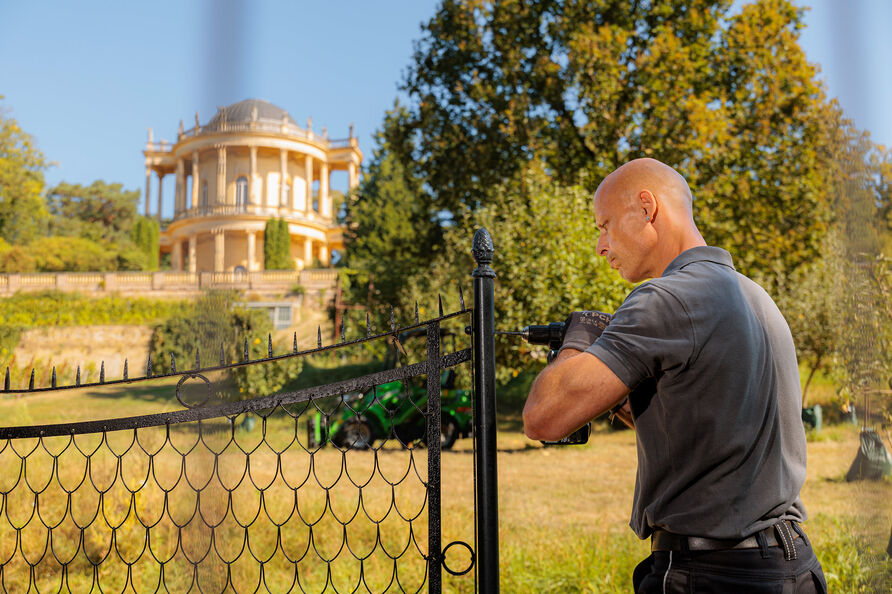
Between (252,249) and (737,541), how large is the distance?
32116mm

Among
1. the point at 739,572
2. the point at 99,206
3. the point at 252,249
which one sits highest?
the point at 99,206

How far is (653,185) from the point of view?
1.33 metres

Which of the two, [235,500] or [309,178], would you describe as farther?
[309,178]

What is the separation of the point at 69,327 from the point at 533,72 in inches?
480

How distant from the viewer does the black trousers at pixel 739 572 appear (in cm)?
117

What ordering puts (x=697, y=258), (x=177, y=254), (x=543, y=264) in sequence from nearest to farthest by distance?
(x=697, y=258)
(x=543, y=264)
(x=177, y=254)

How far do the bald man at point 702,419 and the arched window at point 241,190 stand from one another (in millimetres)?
34308

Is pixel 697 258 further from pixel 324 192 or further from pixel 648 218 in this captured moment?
pixel 324 192

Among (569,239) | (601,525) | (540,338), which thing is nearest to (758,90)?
(569,239)

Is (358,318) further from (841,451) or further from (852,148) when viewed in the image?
(852,148)

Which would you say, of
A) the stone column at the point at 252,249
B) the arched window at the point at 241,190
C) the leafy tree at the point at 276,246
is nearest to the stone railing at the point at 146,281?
the leafy tree at the point at 276,246

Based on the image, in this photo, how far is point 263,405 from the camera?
183cm

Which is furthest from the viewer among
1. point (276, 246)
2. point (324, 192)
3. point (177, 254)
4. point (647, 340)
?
point (324, 192)

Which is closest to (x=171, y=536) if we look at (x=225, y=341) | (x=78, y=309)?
(x=225, y=341)
